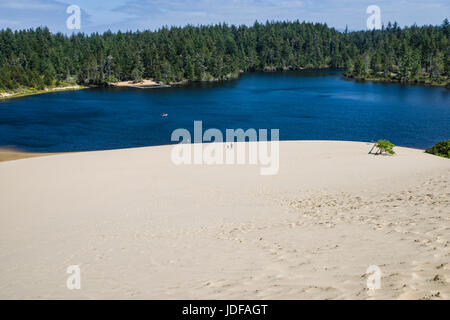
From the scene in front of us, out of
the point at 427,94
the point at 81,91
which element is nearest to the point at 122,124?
the point at 81,91

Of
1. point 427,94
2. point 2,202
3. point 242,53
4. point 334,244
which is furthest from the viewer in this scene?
point 242,53

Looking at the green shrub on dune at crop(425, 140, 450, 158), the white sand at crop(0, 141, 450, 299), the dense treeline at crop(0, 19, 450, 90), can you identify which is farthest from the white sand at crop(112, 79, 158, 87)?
the green shrub on dune at crop(425, 140, 450, 158)

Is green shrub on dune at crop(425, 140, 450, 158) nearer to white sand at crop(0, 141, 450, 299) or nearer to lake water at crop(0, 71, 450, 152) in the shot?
white sand at crop(0, 141, 450, 299)

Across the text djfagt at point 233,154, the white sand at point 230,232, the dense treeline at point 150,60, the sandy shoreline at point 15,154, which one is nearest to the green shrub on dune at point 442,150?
the white sand at point 230,232

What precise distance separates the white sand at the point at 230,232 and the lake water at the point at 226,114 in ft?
95.9

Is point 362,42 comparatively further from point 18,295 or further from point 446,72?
point 18,295

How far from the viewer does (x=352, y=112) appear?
74.8 meters

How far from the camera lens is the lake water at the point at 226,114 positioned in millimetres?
56344

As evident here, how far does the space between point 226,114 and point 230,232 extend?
6270cm

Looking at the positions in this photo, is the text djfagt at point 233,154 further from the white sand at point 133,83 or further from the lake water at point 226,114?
the white sand at point 133,83

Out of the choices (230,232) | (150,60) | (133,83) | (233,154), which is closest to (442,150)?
(233,154)

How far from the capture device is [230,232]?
46.3ft

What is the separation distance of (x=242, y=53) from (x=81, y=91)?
3250 inches

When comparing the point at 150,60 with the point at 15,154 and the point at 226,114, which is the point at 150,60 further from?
the point at 15,154
